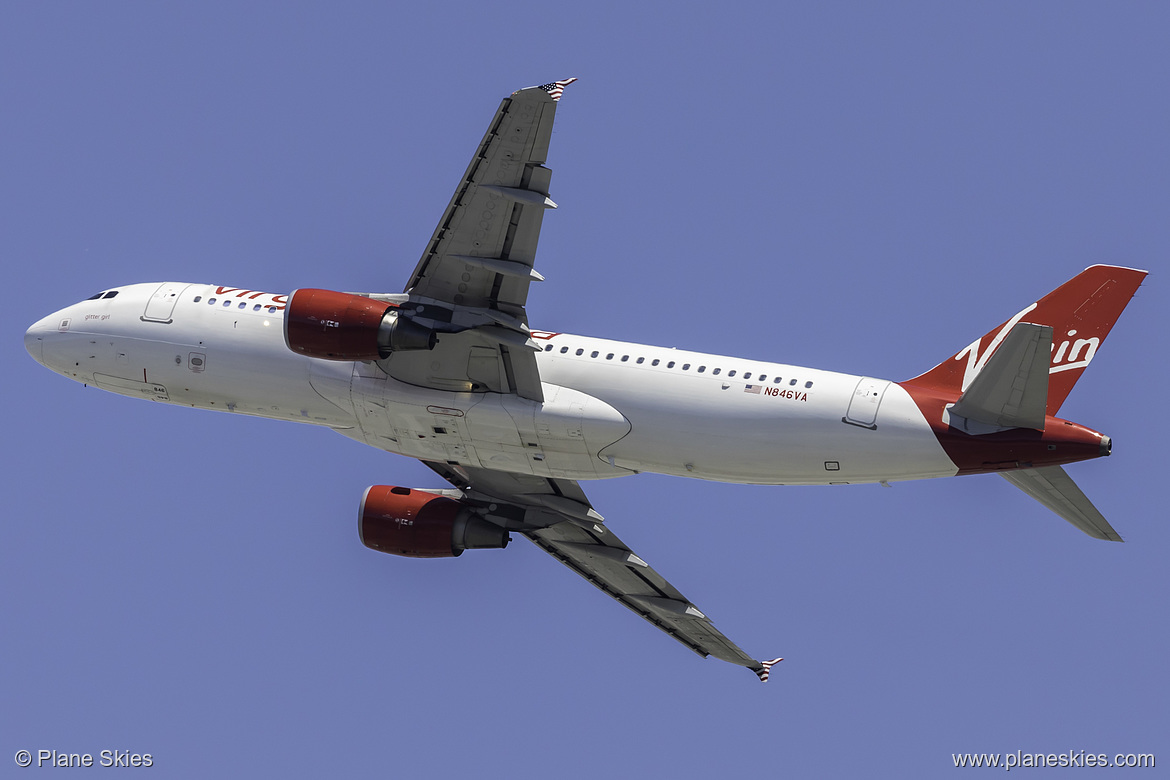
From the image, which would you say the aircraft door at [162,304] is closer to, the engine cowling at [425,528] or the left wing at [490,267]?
the left wing at [490,267]

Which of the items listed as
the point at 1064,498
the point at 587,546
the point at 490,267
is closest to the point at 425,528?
the point at 587,546

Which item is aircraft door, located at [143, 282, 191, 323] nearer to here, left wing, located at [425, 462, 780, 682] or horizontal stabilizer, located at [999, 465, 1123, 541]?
left wing, located at [425, 462, 780, 682]

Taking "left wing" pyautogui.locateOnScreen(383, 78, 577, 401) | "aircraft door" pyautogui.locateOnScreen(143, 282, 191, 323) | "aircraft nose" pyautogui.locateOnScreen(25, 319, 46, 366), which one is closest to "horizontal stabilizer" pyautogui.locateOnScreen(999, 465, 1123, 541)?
"left wing" pyautogui.locateOnScreen(383, 78, 577, 401)

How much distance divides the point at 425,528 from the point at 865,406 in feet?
43.6

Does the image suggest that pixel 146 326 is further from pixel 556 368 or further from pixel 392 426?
pixel 556 368

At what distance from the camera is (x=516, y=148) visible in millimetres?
36000

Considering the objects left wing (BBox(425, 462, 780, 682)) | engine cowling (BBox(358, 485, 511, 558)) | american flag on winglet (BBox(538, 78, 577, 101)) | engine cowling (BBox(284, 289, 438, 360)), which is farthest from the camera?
left wing (BBox(425, 462, 780, 682))

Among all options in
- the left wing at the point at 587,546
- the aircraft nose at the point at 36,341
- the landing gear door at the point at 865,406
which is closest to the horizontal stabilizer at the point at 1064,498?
the landing gear door at the point at 865,406

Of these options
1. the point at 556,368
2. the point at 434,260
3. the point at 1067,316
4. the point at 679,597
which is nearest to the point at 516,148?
the point at 434,260

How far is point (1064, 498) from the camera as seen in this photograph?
37.2 metres

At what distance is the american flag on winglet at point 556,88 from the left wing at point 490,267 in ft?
0.07

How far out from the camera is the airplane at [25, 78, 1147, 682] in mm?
36656

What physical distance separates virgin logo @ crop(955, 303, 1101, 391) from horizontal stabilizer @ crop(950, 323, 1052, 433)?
1.18 meters

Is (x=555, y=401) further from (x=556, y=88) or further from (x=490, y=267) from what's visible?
(x=556, y=88)
